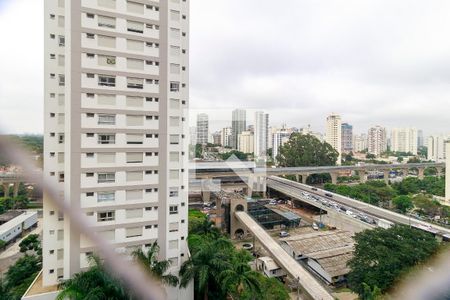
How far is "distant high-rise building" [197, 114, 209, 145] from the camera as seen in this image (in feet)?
30.5

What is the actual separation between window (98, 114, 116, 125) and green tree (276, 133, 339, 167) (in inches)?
589

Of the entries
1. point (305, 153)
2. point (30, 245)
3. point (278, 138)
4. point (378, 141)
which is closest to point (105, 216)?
point (30, 245)

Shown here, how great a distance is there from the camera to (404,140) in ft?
92.6

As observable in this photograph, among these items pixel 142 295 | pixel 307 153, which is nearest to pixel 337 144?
pixel 307 153

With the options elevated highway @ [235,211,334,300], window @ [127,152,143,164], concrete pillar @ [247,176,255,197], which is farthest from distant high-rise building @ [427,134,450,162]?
window @ [127,152,143,164]

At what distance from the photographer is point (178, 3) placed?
13.5ft

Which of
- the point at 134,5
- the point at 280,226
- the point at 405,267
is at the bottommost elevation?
the point at 280,226

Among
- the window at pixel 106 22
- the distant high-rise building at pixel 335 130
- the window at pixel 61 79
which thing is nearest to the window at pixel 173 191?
the window at pixel 61 79

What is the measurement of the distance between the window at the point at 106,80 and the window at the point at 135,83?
21cm

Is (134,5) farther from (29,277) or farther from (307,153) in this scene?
(307,153)

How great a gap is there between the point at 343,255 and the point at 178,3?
6.02 m

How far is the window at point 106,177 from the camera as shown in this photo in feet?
12.1


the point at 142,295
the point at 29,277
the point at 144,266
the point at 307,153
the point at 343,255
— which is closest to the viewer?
the point at 142,295

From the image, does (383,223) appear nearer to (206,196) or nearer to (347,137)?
(206,196)
